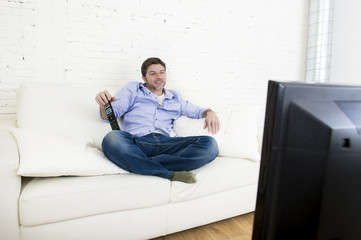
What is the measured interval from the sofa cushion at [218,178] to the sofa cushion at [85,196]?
95 mm

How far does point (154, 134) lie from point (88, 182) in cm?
57

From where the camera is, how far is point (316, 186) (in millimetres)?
360

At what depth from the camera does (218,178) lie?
153 cm

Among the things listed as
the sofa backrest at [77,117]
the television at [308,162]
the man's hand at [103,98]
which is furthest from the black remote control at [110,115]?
the television at [308,162]

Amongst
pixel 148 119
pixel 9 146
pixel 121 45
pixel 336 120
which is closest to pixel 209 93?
pixel 148 119

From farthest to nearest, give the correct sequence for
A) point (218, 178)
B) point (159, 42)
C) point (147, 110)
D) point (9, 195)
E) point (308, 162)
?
point (159, 42) < point (147, 110) < point (218, 178) < point (9, 195) < point (308, 162)

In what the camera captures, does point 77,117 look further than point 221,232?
Yes

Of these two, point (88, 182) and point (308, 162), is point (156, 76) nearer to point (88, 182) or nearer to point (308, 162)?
point (88, 182)

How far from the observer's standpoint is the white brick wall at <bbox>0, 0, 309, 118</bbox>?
1869 mm

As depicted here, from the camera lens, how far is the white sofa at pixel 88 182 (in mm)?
1132

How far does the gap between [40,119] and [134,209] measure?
32.1 inches

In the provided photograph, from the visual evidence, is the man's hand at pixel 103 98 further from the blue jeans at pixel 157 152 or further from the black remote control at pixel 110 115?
the blue jeans at pixel 157 152

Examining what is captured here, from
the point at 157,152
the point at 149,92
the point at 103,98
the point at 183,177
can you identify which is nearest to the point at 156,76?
the point at 149,92

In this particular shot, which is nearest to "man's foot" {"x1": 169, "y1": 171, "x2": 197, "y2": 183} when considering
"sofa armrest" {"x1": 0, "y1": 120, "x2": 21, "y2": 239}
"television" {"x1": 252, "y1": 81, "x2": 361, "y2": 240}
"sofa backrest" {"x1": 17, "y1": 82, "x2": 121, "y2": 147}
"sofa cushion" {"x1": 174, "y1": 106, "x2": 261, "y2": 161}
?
"sofa cushion" {"x1": 174, "y1": 106, "x2": 261, "y2": 161}
